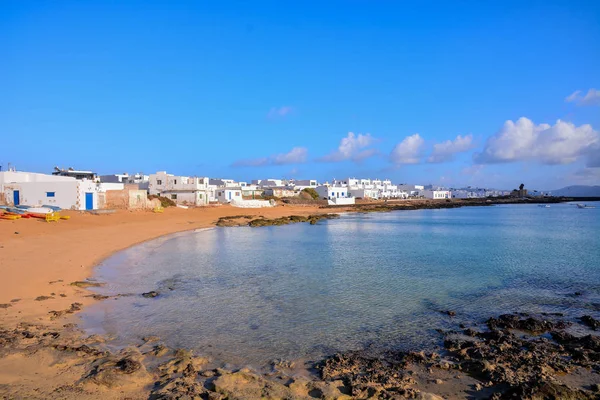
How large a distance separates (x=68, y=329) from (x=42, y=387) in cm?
339

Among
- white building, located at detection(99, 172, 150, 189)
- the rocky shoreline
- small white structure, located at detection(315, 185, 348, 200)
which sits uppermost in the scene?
white building, located at detection(99, 172, 150, 189)

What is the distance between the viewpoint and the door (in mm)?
40356

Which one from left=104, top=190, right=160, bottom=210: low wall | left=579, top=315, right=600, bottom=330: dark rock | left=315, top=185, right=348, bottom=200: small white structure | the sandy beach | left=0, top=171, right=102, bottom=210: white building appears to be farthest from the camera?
left=315, top=185, right=348, bottom=200: small white structure

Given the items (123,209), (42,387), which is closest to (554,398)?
(42,387)

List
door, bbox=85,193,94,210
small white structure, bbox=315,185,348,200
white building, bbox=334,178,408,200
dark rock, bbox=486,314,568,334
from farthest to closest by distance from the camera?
white building, bbox=334,178,408,200, small white structure, bbox=315,185,348,200, door, bbox=85,193,94,210, dark rock, bbox=486,314,568,334

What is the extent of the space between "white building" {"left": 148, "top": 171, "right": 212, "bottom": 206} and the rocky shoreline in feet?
182

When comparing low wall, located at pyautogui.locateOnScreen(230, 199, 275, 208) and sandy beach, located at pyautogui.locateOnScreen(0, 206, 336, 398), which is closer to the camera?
sandy beach, located at pyautogui.locateOnScreen(0, 206, 336, 398)

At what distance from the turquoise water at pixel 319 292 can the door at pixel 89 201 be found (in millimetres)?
18225

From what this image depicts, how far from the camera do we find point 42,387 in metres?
6.04

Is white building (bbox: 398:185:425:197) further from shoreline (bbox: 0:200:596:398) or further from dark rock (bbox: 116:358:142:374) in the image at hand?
dark rock (bbox: 116:358:142:374)

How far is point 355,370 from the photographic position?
24.4 ft

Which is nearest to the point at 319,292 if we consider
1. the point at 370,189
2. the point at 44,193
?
the point at 44,193

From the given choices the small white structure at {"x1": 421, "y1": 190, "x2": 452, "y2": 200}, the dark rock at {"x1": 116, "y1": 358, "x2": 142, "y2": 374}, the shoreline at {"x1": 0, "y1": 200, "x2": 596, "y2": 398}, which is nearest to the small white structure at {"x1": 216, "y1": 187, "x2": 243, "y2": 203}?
the shoreline at {"x1": 0, "y1": 200, "x2": 596, "y2": 398}

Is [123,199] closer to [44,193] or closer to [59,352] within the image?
[44,193]
